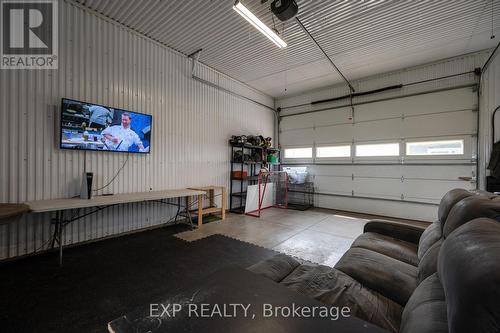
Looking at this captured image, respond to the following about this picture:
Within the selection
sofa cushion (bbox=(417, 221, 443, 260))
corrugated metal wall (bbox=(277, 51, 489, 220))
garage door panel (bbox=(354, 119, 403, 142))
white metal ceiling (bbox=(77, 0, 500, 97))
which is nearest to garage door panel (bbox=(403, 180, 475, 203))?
corrugated metal wall (bbox=(277, 51, 489, 220))

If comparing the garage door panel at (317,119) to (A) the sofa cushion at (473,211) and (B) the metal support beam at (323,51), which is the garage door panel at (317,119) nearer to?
(B) the metal support beam at (323,51)

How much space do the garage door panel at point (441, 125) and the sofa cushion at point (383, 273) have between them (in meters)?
4.66

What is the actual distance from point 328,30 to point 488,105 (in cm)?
371

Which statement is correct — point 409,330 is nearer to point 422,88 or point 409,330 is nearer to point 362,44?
point 362,44

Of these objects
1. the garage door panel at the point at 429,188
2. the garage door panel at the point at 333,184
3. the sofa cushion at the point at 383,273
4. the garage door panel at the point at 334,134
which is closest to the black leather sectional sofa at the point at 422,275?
the sofa cushion at the point at 383,273

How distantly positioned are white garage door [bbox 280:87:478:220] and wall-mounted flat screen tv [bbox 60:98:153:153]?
4.98 meters

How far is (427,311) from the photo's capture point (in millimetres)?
900

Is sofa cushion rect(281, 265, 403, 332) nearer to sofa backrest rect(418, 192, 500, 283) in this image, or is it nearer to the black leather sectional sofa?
the black leather sectional sofa

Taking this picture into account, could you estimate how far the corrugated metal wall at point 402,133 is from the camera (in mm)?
4703

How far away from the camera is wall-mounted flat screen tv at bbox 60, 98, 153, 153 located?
10.2ft

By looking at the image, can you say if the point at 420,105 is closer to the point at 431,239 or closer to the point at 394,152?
the point at 394,152

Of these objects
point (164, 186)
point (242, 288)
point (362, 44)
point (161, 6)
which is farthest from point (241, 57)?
point (242, 288)

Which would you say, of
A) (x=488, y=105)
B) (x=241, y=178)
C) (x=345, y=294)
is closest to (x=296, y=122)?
(x=241, y=178)

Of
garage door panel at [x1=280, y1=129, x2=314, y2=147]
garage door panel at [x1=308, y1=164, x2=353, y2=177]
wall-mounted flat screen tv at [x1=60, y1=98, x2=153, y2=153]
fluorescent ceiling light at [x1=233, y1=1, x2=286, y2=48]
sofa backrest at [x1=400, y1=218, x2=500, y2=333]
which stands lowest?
sofa backrest at [x1=400, y1=218, x2=500, y2=333]
